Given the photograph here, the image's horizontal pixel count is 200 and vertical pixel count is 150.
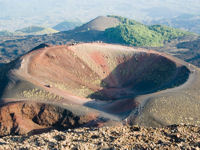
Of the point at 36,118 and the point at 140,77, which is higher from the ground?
the point at 140,77

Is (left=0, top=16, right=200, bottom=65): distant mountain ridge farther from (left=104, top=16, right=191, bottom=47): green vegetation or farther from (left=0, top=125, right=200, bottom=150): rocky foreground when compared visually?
(left=0, top=125, right=200, bottom=150): rocky foreground

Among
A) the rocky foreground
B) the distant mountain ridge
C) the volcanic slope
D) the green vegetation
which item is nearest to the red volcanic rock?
the volcanic slope

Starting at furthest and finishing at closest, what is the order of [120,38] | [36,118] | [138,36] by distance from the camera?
[138,36] < [120,38] < [36,118]

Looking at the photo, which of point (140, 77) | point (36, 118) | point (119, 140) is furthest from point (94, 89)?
point (119, 140)

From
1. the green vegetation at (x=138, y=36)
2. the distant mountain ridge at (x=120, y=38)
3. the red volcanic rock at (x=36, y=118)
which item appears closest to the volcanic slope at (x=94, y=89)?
the red volcanic rock at (x=36, y=118)

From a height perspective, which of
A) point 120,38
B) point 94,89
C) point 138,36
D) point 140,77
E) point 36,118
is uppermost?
point 138,36

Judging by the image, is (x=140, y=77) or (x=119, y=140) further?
(x=140, y=77)

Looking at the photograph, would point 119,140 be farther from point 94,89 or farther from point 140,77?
point 140,77

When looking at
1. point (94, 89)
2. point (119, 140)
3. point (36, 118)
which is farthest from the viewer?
point (94, 89)
